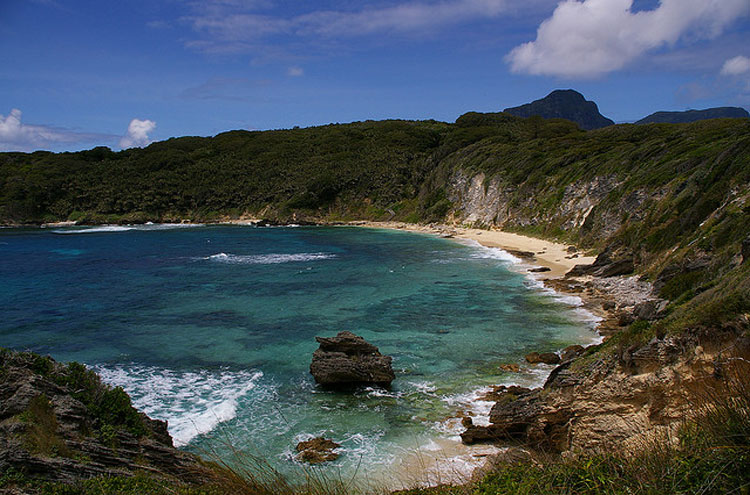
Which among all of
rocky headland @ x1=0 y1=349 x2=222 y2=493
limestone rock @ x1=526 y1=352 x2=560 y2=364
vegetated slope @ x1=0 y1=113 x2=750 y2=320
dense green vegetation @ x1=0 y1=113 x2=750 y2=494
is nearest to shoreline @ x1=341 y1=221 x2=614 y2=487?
limestone rock @ x1=526 y1=352 x2=560 y2=364

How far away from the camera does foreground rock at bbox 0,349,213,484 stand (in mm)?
6379

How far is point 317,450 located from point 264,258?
3785 centimetres

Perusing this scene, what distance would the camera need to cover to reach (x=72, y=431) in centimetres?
747

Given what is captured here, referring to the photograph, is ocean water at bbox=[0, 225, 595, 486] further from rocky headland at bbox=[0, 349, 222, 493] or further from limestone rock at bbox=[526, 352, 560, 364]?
rocky headland at bbox=[0, 349, 222, 493]

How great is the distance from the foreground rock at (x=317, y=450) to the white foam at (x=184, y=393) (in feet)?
10.1

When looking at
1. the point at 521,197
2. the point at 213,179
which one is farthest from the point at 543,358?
the point at 213,179

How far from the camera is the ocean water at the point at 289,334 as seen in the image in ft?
42.9

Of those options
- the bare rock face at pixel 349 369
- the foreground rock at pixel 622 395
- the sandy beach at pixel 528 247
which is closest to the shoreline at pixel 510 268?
the sandy beach at pixel 528 247

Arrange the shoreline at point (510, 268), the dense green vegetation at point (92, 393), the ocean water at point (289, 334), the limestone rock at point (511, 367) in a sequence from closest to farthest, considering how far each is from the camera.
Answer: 1. the dense green vegetation at point (92, 393)
2. the shoreline at point (510, 268)
3. the ocean water at point (289, 334)
4. the limestone rock at point (511, 367)

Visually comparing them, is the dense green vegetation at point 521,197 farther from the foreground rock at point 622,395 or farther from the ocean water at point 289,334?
the ocean water at point 289,334

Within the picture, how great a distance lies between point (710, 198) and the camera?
83.9ft

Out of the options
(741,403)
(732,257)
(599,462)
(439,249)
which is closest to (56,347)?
(599,462)

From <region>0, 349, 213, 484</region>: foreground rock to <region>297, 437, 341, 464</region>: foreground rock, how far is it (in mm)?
3475

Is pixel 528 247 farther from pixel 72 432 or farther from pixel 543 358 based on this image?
Answer: pixel 72 432
